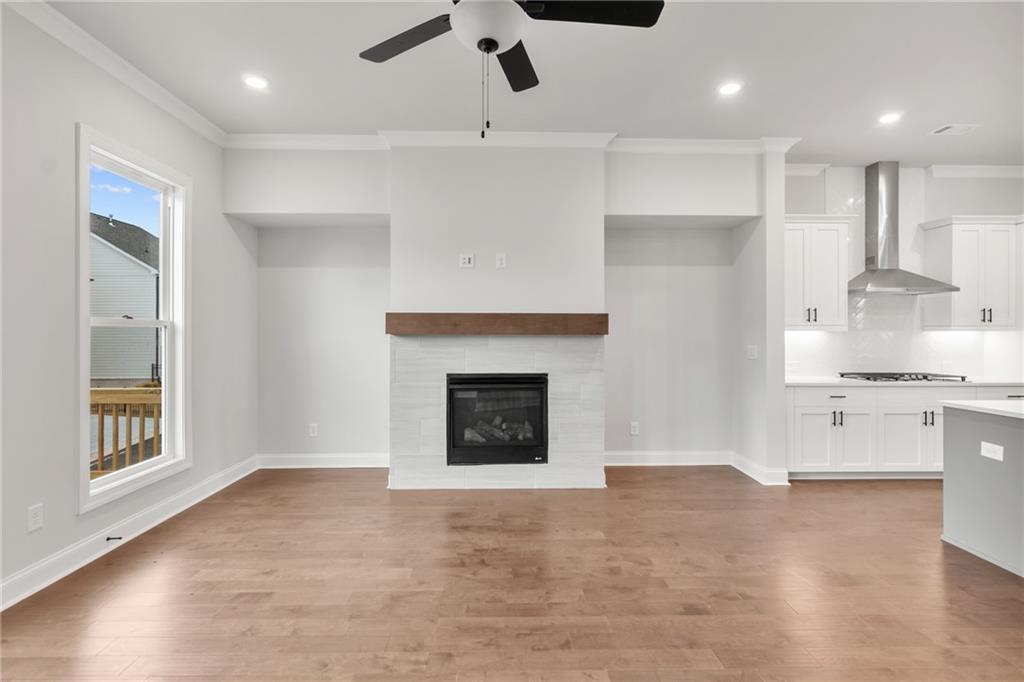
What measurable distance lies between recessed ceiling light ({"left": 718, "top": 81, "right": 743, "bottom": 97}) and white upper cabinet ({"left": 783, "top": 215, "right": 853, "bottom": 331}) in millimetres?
1498

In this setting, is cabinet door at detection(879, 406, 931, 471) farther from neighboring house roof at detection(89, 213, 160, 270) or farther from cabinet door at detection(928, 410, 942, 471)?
neighboring house roof at detection(89, 213, 160, 270)

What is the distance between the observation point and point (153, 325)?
3230 millimetres

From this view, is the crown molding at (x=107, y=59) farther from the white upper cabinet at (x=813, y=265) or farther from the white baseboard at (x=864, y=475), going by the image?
the white baseboard at (x=864, y=475)

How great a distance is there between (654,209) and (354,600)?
3.55 m

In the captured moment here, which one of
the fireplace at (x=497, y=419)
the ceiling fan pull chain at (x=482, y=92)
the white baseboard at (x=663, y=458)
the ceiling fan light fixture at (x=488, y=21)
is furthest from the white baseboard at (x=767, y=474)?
the ceiling fan light fixture at (x=488, y=21)

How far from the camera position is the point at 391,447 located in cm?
391

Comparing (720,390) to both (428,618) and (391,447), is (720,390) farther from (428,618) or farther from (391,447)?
(428,618)

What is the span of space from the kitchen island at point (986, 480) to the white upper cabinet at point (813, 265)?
4.78 feet

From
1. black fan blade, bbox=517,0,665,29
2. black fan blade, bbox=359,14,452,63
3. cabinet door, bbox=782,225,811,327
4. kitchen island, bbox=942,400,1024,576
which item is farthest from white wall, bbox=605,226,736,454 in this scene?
black fan blade, bbox=359,14,452,63

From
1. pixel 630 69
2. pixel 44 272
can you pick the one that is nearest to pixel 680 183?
pixel 630 69

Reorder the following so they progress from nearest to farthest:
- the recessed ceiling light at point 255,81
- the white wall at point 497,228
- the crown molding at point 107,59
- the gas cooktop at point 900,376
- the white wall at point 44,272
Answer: the white wall at point 44,272 < the crown molding at point 107,59 < the recessed ceiling light at point 255,81 < the white wall at point 497,228 < the gas cooktop at point 900,376

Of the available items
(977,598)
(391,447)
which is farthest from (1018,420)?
(391,447)

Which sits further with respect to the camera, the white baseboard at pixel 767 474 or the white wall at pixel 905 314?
the white wall at pixel 905 314

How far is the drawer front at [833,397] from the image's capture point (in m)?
4.10
